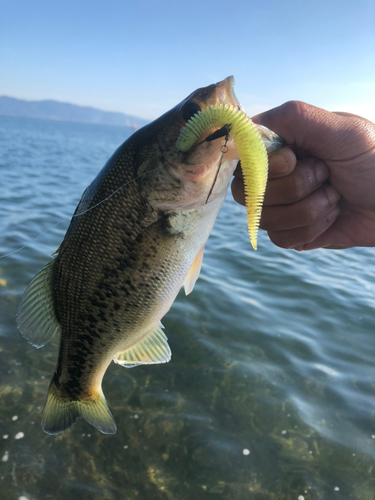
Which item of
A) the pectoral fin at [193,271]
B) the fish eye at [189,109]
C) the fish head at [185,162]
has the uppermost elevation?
the fish eye at [189,109]

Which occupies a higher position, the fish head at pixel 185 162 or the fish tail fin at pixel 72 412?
the fish head at pixel 185 162

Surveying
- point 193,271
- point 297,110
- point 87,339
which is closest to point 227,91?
point 297,110

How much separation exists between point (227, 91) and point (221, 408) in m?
3.38

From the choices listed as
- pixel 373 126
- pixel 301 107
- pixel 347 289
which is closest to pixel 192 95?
pixel 301 107

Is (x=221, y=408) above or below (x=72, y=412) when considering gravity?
below

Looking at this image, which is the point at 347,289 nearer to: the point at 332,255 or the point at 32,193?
the point at 332,255

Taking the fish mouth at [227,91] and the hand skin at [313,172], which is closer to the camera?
the fish mouth at [227,91]

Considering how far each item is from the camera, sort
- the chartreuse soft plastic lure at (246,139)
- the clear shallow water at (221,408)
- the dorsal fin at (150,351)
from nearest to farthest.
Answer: the chartreuse soft plastic lure at (246,139), the dorsal fin at (150,351), the clear shallow water at (221,408)

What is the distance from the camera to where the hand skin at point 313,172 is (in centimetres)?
220

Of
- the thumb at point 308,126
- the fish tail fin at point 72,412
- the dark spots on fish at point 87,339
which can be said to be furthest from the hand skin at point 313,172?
the fish tail fin at point 72,412

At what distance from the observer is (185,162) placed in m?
1.90

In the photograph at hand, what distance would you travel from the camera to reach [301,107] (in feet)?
7.22

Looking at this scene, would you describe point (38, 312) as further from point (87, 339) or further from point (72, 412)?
point (72, 412)

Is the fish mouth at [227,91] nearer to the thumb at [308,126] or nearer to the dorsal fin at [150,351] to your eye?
the thumb at [308,126]
